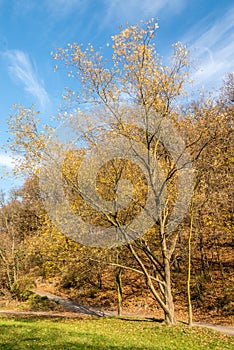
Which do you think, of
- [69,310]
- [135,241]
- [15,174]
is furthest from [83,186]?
[69,310]

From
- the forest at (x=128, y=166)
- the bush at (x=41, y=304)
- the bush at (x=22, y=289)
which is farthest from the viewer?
the bush at (x=22, y=289)

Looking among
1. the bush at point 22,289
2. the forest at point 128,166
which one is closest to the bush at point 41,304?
the bush at point 22,289

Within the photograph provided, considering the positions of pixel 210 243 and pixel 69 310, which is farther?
pixel 210 243

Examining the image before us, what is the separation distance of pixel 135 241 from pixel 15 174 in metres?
6.62

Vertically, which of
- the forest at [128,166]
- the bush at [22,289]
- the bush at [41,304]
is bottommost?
the bush at [41,304]

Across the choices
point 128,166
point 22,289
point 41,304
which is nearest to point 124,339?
point 128,166

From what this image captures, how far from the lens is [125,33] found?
1218cm

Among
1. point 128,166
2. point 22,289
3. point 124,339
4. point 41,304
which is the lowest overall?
point 41,304

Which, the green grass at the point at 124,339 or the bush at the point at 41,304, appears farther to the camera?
the bush at the point at 41,304

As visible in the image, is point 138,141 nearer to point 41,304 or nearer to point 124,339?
point 124,339

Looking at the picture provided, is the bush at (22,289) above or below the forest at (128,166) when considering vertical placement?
below

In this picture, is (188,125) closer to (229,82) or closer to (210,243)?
(210,243)

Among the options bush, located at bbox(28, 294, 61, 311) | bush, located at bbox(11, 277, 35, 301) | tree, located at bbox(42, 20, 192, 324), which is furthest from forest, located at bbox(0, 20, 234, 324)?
bush, located at bbox(11, 277, 35, 301)

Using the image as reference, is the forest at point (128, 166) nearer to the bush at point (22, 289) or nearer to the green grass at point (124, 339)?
the green grass at point (124, 339)
